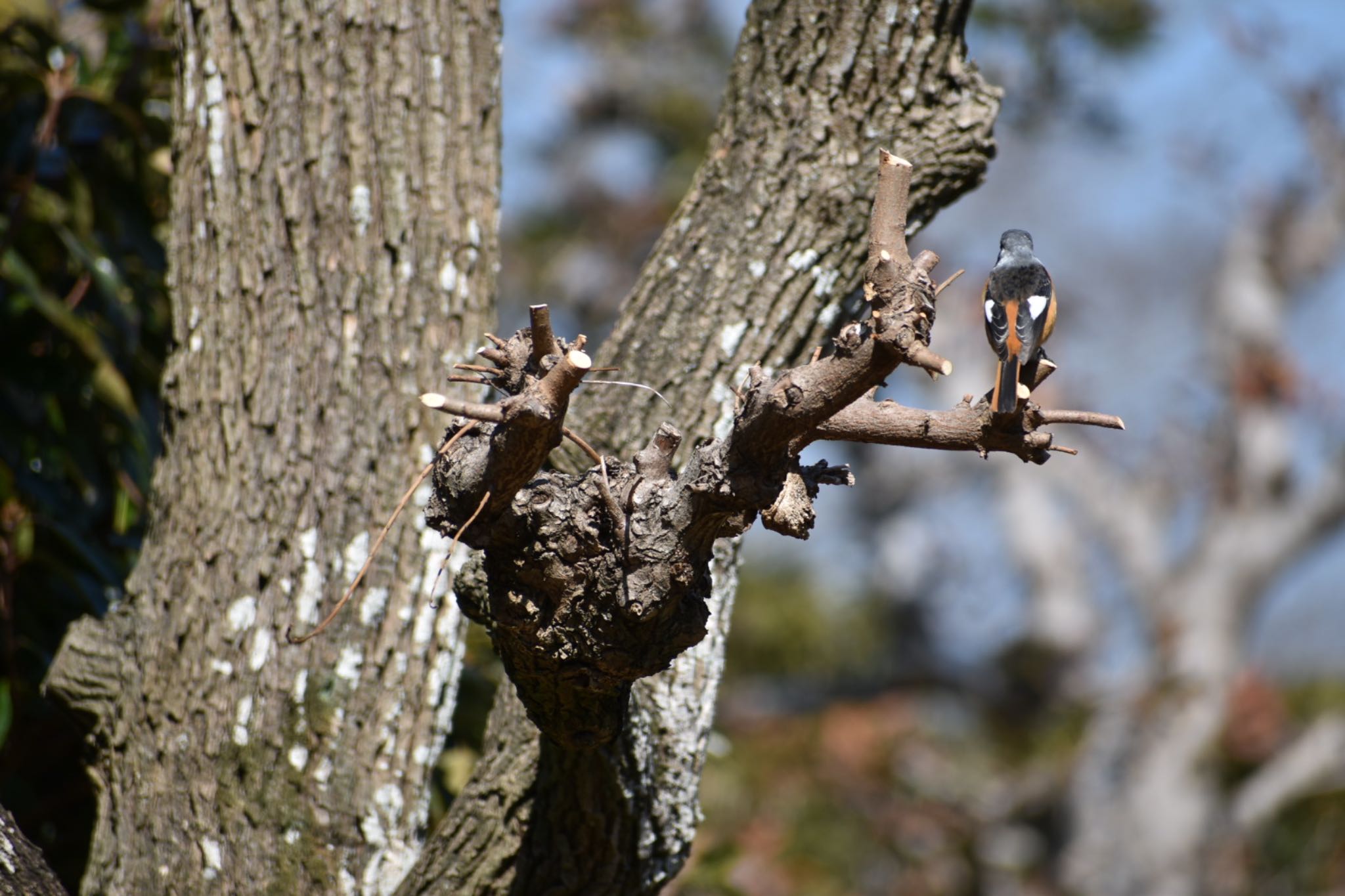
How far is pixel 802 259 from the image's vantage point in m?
1.64

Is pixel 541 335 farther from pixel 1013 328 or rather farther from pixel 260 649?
pixel 260 649

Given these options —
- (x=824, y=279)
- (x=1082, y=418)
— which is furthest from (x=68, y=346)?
(x=1082, y=418)

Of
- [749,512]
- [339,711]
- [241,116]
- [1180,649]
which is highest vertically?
[1180,649]

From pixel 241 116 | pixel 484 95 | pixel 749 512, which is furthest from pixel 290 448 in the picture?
pixel 749 512

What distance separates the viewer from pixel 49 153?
228 cm

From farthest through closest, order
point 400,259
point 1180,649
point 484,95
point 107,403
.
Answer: point 1180,649 → point 107,403 → point 484,95 → point 400,259

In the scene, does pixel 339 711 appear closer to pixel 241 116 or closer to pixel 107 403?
pixel 241 116

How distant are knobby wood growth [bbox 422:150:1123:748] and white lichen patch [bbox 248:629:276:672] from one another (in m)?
0.39

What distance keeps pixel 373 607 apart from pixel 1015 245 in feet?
3.08

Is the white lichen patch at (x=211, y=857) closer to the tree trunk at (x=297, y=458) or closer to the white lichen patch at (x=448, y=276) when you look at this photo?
the tree trunk at (x=297, y=458)

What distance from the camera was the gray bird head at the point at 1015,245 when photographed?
1.29m

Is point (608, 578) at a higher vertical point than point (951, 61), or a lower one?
lower

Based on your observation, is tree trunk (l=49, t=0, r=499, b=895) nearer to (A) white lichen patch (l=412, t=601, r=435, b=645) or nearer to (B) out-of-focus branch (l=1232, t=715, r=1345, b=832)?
(A) white lichen patch (l=412, t=601, r=435, b=645)

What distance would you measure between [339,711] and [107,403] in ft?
3.35
